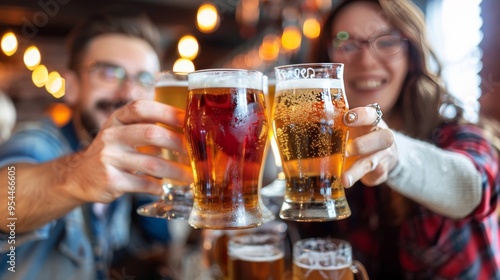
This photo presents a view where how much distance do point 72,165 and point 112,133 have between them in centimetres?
17

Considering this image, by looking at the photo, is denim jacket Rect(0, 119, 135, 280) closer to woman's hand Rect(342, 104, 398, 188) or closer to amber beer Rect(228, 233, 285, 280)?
amber beer Rect(228, 233, 285, 280)

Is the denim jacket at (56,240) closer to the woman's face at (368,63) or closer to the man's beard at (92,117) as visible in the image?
the man's beard at (92,117)

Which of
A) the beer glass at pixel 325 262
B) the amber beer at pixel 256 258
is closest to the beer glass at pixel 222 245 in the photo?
the amber beer at pixel 256 258

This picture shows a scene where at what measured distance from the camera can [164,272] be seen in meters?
1.90

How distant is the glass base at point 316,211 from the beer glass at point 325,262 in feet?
0.56

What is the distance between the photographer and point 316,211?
2.89 ft

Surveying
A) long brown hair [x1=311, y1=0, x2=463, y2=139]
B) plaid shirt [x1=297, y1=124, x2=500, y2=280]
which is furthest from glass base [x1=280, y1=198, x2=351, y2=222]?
plaid shirt [x1=297, y1=124, x2=500, y2=280]

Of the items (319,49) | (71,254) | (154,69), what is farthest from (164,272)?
(319,49)

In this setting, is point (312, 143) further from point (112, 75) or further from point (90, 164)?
point (112, 75)

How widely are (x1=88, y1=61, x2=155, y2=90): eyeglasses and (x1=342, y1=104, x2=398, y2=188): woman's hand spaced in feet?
4.35

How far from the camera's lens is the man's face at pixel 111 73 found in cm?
206

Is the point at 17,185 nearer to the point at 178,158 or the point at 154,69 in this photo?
the point at 178,158

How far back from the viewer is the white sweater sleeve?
3.54 ft

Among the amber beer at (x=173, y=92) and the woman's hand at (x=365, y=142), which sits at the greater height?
the amber beer at (x=173, y=92)
